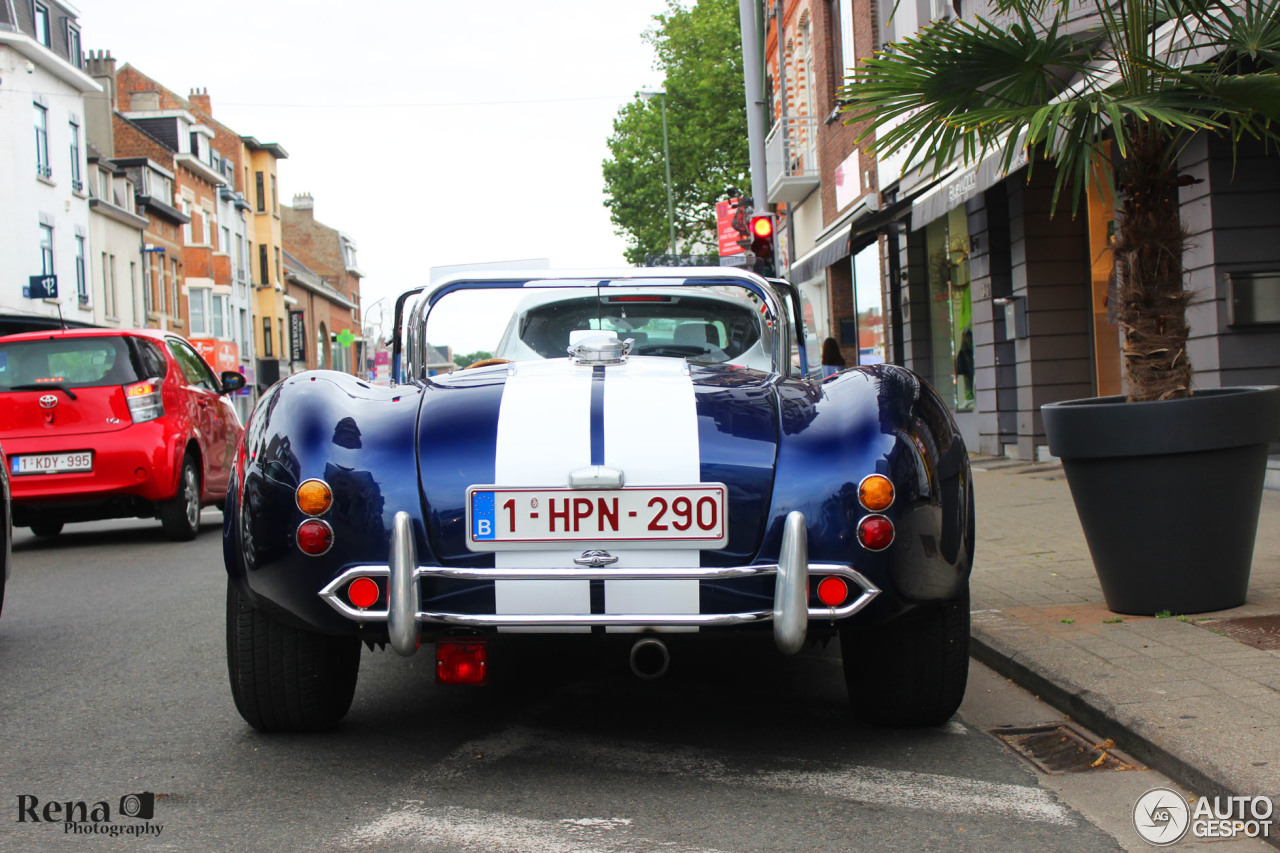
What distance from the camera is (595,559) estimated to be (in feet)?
11.8

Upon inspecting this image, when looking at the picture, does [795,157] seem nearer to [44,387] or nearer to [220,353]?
[44,387]

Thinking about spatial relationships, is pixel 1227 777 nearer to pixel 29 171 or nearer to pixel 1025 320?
pixel 1025 320

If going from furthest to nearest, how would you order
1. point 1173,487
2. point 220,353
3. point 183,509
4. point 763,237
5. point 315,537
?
point 220,353 < point 763,237 < point 183,509 < point 1173,487 < point 315,537

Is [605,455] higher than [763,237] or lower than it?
lower

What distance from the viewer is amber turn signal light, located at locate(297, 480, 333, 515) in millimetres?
3699

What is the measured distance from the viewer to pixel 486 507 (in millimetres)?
3658

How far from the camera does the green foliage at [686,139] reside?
49.5m

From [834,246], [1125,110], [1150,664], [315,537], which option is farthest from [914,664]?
[834,246]

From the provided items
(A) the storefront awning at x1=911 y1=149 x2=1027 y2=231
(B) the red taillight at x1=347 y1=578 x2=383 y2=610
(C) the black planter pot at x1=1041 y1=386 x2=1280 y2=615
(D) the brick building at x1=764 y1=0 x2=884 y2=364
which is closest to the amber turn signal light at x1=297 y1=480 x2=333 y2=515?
(B) the red taillight at x1=347 y1=578 x2=383 y2=610

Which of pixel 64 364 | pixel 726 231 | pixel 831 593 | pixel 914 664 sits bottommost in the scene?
pixel 914 664

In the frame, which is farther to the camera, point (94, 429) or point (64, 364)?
point (64, 364)

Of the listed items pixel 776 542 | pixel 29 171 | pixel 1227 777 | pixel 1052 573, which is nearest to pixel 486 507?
pixel 776 542

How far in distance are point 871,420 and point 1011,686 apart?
61.6 inches

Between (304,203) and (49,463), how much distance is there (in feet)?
282
